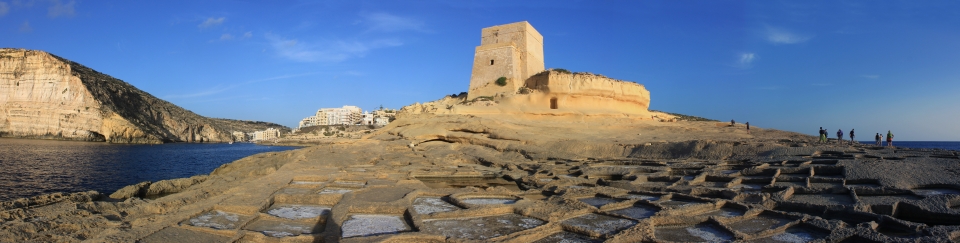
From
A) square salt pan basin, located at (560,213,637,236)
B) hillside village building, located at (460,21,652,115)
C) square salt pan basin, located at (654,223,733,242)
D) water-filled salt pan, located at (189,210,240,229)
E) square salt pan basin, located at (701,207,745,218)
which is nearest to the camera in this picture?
square salt pan basin, located at (654,223,733,242)

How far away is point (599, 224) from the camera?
17.0 feet

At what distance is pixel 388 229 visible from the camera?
490 cm

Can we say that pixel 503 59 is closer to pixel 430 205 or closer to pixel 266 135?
pixel 430 205

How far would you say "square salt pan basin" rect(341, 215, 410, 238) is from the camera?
4.70 m

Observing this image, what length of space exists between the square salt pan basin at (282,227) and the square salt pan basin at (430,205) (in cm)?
124

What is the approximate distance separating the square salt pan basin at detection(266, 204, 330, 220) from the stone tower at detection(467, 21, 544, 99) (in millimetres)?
16087

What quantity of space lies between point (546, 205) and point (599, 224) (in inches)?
41.7

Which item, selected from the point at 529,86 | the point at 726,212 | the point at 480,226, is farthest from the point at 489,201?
the point at 529,86

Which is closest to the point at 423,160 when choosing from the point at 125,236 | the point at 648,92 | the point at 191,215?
the point at 191,215

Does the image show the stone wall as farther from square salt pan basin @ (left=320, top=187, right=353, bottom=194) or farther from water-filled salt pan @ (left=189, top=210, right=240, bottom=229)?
water-filled salt pan @ (left=189, top=210, right=240, bottom=229)

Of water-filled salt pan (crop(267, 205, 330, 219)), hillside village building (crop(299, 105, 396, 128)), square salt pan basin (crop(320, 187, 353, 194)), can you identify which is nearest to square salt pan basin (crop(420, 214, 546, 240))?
water-filled salt pan (crop(267, 205, 330, 219))

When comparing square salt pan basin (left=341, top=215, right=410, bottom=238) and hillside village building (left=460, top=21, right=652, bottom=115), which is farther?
hillside village building (left=460, top=21, right=652, bottom=115)

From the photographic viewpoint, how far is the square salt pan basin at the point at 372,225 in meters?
4.70

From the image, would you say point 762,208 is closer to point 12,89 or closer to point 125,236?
point 125,236
